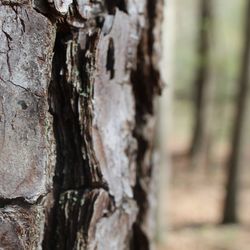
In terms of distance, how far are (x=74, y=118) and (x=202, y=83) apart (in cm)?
1431

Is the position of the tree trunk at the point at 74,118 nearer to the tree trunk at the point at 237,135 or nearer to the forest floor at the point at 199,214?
the forest floor at the point at 199,214

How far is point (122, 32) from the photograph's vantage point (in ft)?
5.20

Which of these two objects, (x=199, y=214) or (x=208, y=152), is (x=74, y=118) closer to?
(x=199, y=214)

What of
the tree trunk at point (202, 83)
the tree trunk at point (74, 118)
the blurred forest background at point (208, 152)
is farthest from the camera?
the tree trunk at point (202, 83)

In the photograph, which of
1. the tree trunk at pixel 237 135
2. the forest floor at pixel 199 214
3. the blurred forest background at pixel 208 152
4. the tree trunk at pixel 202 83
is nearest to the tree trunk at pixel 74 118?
the blurred forest background at pixel 208 152

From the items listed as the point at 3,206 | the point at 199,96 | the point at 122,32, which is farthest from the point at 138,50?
the point at 199,96

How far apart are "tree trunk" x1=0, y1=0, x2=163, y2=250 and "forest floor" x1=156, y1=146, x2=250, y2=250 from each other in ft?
24.7

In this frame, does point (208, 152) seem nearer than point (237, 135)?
No

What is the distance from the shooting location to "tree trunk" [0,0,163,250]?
130 centimetres

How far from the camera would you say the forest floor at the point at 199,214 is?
932 cm

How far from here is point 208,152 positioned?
60.6ft

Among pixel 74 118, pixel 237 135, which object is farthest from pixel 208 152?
pixel 74 118

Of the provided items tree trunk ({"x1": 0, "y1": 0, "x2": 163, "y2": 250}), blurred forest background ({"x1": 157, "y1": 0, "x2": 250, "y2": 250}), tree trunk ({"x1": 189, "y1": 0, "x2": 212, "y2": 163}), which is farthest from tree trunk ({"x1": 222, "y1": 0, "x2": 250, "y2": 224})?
tree trunk ({"x1": 0, "y1": 0, "x2": 163, "y2": 250})

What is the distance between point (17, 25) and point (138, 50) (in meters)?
0.52
